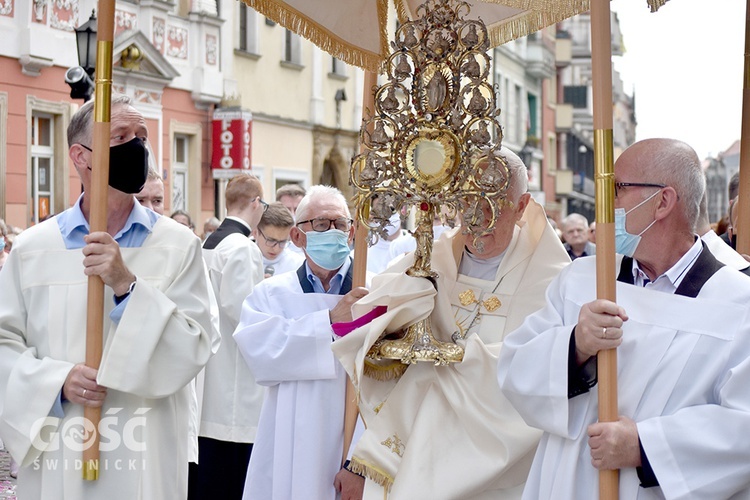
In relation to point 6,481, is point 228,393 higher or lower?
higher

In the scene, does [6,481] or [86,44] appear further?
[86,44]

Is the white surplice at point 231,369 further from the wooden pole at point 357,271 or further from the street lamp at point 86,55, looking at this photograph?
the street lamp at point 86,55

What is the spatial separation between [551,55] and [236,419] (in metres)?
39.9

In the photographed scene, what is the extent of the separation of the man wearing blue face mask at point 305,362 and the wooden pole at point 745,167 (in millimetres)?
1579

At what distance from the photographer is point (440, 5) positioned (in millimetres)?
4266

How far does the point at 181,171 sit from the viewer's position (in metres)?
19.7

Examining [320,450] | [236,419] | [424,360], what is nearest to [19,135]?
[236,419]

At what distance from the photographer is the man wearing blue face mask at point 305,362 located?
504 centimetres

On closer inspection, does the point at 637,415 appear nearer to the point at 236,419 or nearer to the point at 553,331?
the point at 553,331

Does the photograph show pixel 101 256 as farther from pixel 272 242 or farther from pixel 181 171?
pixel 181 171

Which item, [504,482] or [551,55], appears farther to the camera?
[551,55]

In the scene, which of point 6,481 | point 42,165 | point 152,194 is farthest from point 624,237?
point 42,165

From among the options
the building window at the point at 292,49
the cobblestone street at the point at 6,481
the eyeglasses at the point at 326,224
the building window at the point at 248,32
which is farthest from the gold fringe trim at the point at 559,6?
the building window at the point at 292,49

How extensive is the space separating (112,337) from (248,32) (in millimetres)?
17750
